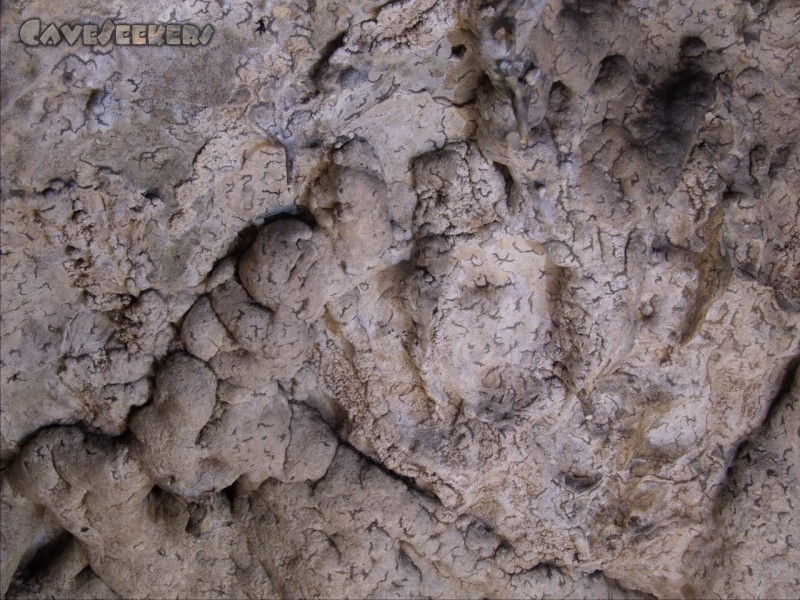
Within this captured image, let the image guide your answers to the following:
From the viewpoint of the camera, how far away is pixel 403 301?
5.53ft

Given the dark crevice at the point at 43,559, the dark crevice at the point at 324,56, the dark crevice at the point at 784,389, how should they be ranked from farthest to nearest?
the dark crevice at the point at 43,559 → the dark crevice at the point at 784,389 → the dark crevice at the point at 324,56

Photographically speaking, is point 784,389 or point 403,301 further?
point 784,389

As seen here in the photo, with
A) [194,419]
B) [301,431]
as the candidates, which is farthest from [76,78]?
[301,431]

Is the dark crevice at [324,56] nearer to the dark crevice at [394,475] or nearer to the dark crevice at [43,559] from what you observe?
the dark crevice at [394,475]

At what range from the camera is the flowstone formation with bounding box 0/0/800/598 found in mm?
1483

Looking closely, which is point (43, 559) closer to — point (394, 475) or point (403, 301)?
point (394, 475)

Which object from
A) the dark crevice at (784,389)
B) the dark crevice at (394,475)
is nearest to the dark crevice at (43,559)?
the dark crevice at (394,475)

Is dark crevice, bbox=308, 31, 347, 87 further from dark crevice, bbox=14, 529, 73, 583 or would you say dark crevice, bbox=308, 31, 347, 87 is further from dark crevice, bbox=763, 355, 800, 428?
dark crevice, bbox=14, 529, 73, 583

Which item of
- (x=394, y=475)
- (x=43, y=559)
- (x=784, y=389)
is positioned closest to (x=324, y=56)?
(x=394, y=475)

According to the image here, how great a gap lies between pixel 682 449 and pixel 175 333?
1132mm

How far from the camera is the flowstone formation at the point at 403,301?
1483mm

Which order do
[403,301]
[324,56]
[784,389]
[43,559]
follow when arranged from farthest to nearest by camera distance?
[43,559]
[784,389]
[403,301]
[324,56]

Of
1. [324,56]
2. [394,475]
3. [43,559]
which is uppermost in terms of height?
[324,56]

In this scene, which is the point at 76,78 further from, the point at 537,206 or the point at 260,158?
the point at 537,206
